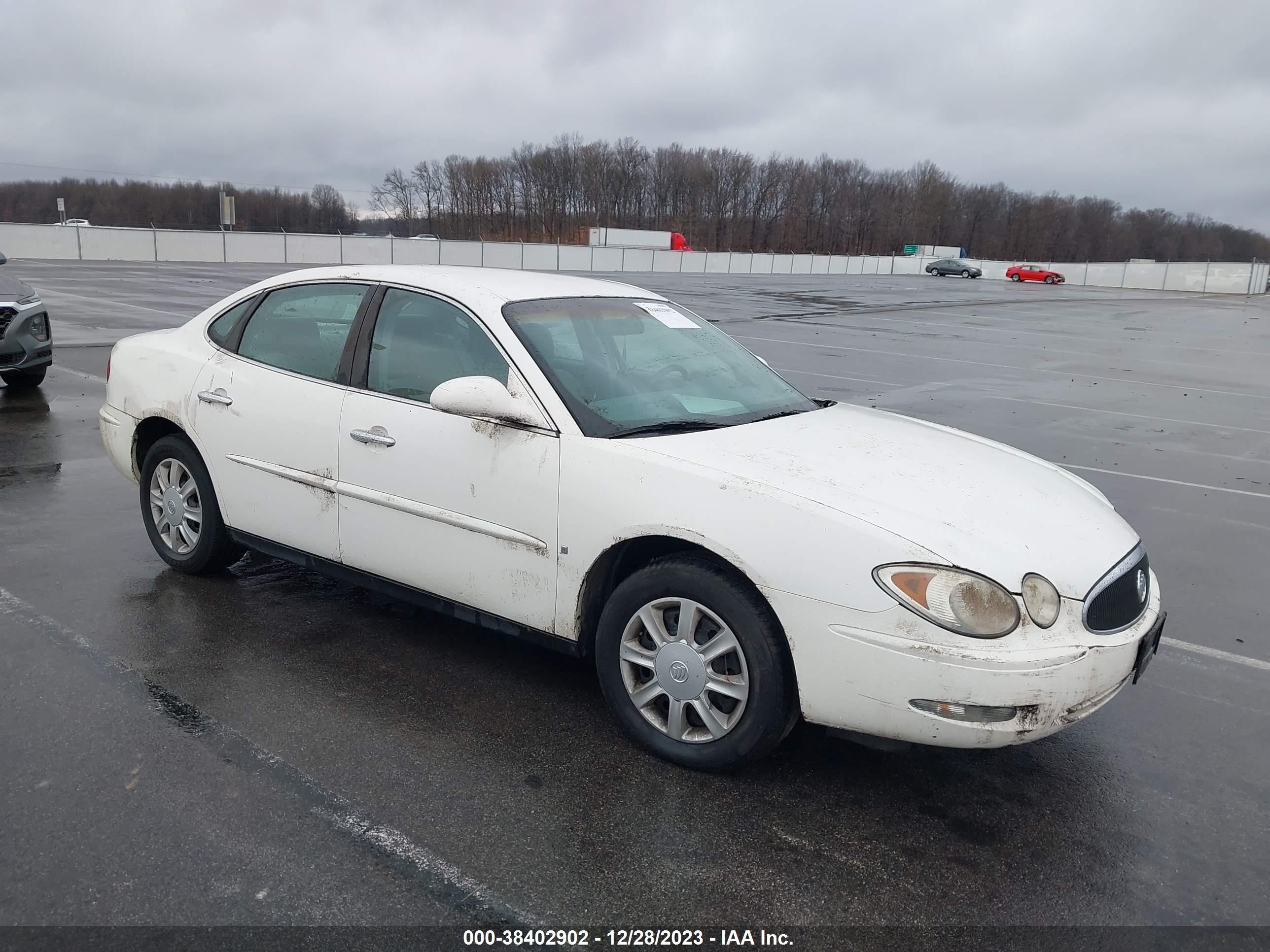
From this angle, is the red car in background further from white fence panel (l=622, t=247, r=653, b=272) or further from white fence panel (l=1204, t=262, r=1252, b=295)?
white fence panel (l=622, t=247, r=653, b=272)

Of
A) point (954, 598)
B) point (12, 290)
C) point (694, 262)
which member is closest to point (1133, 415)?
point (954, 598)

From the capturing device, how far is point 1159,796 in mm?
3361

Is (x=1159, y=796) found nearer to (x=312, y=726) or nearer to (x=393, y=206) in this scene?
(x=312, y=726)

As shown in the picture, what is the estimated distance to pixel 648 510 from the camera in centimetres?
329

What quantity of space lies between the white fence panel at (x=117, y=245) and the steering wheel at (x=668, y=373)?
1582 inches

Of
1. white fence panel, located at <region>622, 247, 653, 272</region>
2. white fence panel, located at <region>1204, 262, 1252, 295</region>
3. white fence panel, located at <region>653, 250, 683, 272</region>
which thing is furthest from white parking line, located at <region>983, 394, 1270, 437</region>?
white fence panel, located at <region>1204, 262, 1252, 295</region>

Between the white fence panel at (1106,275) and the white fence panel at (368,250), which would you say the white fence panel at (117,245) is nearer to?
the white fence panel at (368,250)

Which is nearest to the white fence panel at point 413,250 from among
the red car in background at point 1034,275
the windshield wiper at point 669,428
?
the windshield wiper at point 669,428

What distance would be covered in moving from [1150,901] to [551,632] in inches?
81.6

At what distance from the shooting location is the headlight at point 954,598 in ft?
9.46

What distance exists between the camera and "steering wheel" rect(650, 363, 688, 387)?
13.5 feet

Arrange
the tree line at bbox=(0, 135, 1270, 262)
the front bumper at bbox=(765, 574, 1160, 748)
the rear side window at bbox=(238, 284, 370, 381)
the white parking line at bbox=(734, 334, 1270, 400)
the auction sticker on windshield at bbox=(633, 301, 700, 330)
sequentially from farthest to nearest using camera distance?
the tree line at bbox=(0, 135, 1270, 262) < the white parking line at bbox=(734, 334, 1270, 400) < the auction sticker on windshield at bbox=(633, 301, 700, 330) < the rear side window at bbox=(238, 284, 370, 381) < the front bumper at bbox=(765, 574, 1160, 748)

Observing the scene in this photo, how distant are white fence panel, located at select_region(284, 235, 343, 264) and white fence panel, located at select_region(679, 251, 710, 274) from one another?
21572mm

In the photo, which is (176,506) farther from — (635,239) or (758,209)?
(758,209)
